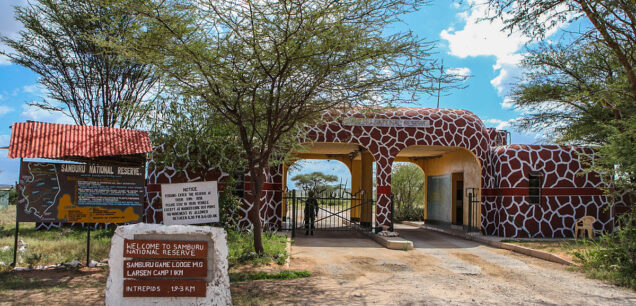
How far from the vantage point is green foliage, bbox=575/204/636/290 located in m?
8.89

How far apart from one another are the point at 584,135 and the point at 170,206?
1674 cm

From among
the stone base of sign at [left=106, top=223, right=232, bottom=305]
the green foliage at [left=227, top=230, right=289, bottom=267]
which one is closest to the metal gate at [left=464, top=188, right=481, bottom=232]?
the green foliage at [left=227, top=230, right=289, bottom=267]

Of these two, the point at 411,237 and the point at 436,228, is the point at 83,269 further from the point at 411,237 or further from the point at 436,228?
the point at 436,228

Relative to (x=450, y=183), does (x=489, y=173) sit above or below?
above

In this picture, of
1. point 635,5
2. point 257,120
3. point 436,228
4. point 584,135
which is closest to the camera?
point 635,5

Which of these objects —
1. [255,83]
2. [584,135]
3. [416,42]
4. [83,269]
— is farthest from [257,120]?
[584,135]

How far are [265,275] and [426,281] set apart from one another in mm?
2988

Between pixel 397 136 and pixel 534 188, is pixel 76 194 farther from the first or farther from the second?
pixel 534 188

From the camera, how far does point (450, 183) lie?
20.2 meters

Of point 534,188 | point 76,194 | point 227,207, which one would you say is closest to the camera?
point 76,194

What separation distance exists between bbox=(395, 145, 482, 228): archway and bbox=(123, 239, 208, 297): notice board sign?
12.7 m

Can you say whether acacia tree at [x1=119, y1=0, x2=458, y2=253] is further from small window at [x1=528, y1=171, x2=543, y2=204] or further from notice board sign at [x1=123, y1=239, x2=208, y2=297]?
small window at [x1=528, y1=171, x2=543, y2=204]

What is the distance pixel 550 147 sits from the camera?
1628 centimetres

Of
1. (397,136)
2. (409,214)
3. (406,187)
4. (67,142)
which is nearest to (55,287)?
(67,142)
